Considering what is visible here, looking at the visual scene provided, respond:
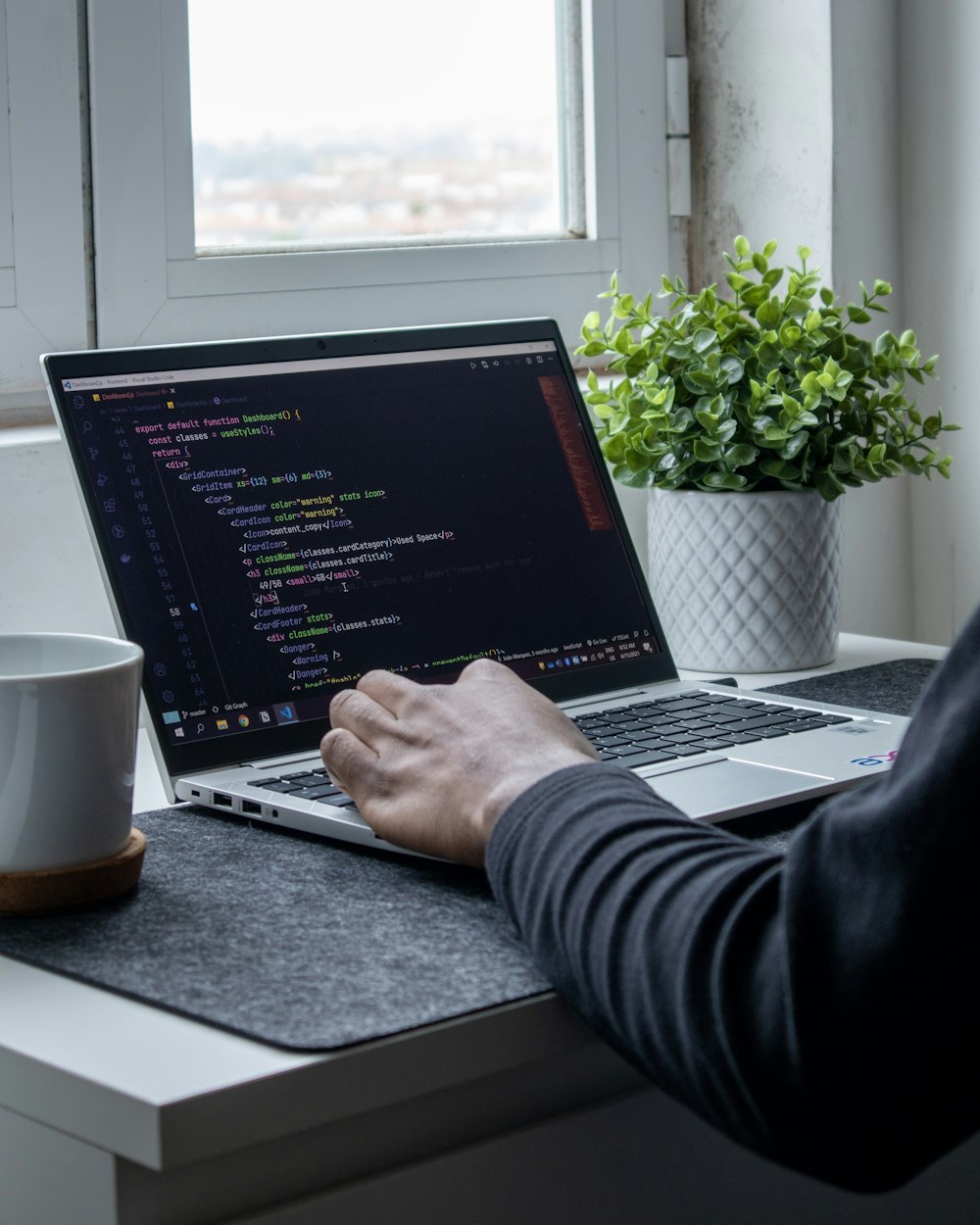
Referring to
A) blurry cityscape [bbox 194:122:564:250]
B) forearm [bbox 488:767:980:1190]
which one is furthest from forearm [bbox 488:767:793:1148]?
blurry cityscape [bbox 194:122:564:250]

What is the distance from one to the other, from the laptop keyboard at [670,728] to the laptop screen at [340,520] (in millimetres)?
60

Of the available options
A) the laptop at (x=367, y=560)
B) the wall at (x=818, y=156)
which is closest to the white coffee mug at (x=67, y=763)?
the laptop at (x=367, y=560)

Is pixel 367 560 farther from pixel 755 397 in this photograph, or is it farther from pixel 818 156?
pixel 818 156

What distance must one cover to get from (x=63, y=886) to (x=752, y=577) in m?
0.67

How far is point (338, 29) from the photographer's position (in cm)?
137

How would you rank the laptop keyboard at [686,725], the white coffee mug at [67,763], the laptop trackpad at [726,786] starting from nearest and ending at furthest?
the white coffee mug at [67,763], the laptop trackpad at [726,786], the laptop keyboard at [686,725]

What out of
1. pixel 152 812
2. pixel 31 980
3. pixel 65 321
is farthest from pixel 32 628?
pixel 31 980

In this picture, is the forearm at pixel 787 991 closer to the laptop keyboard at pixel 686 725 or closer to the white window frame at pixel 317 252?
the laptop keyboard at pixel 686 725

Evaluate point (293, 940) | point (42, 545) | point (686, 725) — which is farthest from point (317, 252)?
point (293, 940)

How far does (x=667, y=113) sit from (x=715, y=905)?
1.17 metres

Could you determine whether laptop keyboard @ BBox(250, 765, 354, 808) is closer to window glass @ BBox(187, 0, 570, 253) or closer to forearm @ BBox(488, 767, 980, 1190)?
forearm @ BBox(488, 767, 980, 1190)

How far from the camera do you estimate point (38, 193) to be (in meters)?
1.19

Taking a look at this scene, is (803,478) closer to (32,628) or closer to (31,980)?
(32,628)

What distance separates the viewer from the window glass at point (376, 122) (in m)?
1.31
